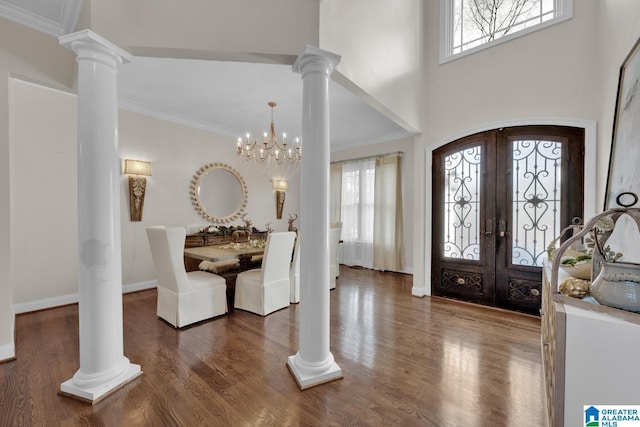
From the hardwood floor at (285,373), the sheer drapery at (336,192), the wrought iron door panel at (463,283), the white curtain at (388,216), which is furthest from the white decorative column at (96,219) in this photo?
the sheer drapery at (336,192)

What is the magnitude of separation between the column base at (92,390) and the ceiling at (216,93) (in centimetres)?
262

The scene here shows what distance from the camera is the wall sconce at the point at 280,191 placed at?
6.12 metres

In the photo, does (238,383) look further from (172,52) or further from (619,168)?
(619,168)

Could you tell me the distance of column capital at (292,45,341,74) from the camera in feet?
6.30

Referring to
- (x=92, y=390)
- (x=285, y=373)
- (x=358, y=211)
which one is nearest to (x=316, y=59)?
(x=285, y=373)

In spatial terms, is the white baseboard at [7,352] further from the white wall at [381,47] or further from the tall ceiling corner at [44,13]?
the white wall at [381,47]

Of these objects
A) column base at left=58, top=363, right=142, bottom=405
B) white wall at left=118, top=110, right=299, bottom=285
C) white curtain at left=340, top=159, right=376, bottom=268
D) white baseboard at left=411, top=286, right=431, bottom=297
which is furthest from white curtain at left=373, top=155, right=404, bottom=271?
column base at left=58, top=363, right=142, bottom=405

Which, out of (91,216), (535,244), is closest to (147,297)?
(91,216)

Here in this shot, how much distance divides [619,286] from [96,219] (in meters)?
2.70

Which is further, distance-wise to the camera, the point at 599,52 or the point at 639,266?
the point at 599,52

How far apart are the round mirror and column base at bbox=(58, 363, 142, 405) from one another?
3236 millimetres

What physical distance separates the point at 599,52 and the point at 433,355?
3317mm

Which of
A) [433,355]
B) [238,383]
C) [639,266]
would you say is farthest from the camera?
[433,355]

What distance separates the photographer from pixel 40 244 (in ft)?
10.8
